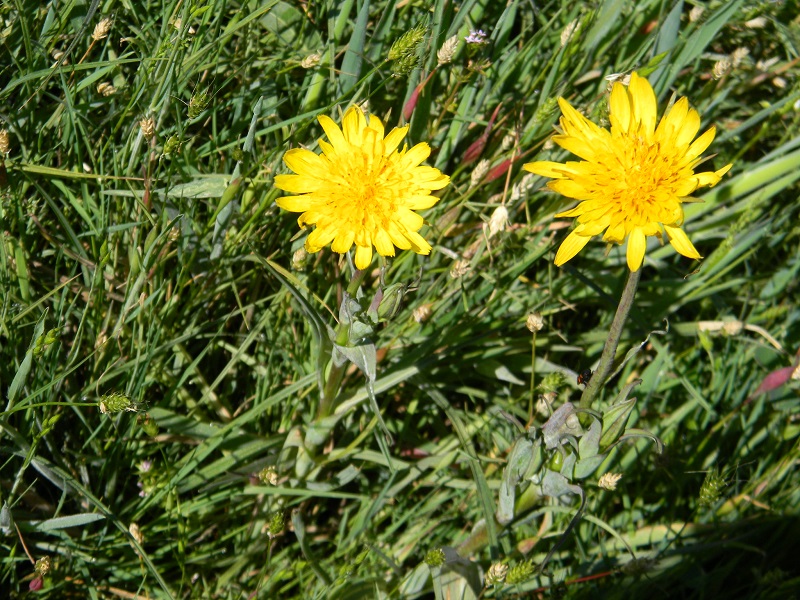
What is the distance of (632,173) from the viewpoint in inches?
67.2

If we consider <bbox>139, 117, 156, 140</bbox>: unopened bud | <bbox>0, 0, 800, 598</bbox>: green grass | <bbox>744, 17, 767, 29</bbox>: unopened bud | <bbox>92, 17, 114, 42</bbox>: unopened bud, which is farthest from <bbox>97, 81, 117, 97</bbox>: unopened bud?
<bbox>744, 17, 767, 29</bbox>: unopened bud

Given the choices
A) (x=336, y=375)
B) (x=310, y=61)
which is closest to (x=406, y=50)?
(x=310, y=61)

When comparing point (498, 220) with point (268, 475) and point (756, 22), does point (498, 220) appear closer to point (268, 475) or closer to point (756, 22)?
point (268, 475)

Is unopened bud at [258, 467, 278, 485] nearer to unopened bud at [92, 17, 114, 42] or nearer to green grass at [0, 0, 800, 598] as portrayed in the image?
green grass at [0, 0, 800, 598]

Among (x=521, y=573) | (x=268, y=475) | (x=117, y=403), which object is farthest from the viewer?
(x=268, y=475)

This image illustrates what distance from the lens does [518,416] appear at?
2.50m

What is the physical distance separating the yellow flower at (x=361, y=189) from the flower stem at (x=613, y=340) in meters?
0.49

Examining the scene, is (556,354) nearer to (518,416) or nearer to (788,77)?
(518,416)

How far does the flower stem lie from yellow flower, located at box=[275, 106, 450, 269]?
49 centimetres

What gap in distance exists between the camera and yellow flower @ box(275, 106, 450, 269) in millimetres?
1761

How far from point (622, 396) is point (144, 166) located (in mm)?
1488

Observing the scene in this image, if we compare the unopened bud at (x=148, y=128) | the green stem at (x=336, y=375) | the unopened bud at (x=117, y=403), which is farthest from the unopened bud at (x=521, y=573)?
the unopened bud at (x=148, y=128)

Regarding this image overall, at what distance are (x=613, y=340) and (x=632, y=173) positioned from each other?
41 centimetres

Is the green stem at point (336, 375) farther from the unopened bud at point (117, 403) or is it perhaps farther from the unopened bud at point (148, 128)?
the unopened bud at point (148, 128)
